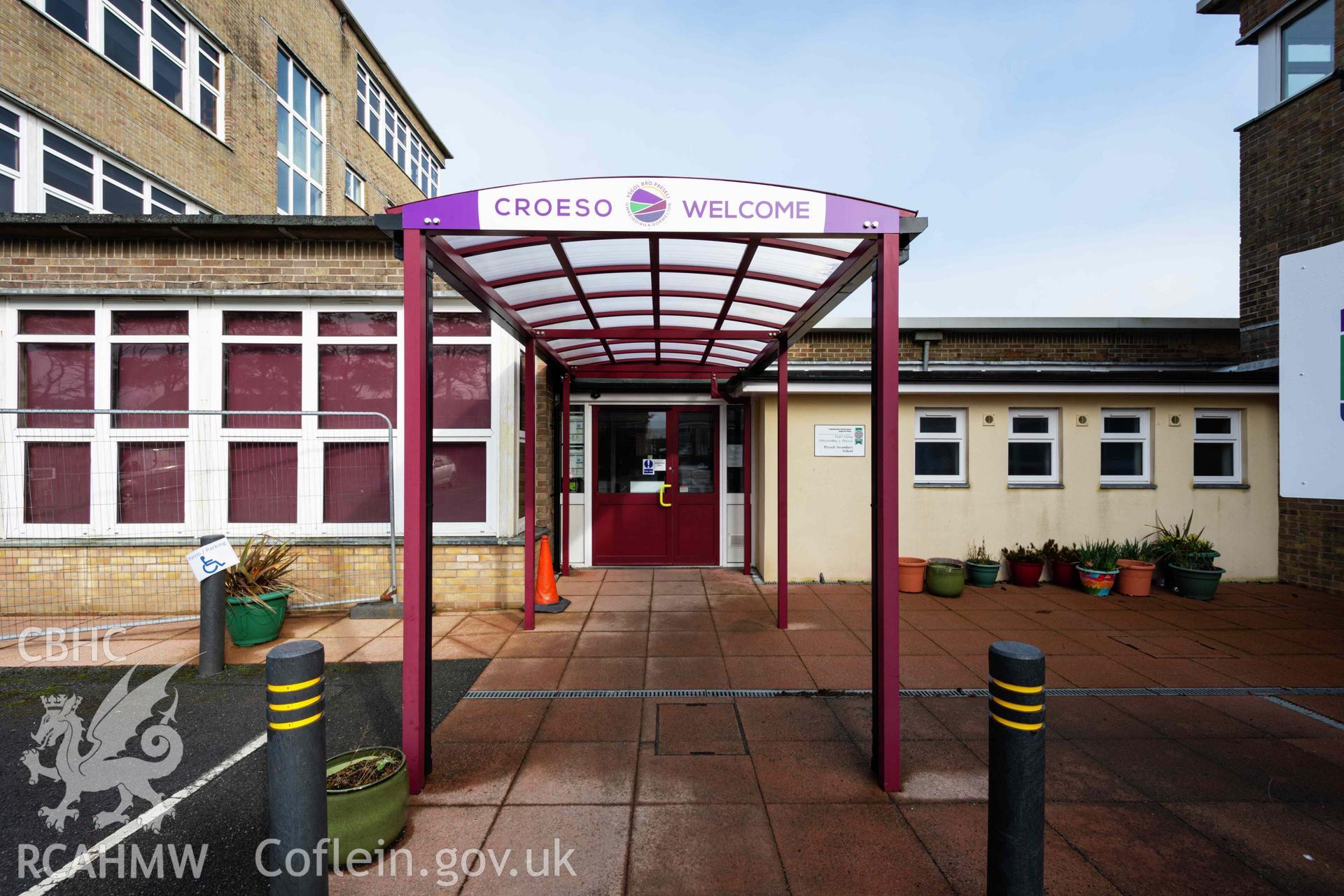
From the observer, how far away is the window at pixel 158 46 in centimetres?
999

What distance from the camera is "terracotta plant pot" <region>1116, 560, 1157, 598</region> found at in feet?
22.5

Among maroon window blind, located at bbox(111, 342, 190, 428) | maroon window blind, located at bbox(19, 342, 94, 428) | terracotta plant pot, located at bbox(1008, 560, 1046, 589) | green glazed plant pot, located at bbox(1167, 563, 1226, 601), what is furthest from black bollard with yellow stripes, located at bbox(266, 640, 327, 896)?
green glazed plant pot, located at bbox(1167, 563, 1226, 601)

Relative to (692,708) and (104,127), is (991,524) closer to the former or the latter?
(692,708)

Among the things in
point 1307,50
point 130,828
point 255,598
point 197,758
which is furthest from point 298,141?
point 1307,50

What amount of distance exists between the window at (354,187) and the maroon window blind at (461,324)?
1431cm

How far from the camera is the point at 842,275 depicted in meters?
3.58

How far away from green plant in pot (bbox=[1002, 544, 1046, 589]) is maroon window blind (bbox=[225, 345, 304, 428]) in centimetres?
884

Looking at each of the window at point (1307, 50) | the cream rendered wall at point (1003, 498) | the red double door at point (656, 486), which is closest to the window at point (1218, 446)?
the cream rendered wall at point (1003, 498)

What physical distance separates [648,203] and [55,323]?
24.6ft

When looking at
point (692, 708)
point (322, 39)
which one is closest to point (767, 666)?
point (692, 708)

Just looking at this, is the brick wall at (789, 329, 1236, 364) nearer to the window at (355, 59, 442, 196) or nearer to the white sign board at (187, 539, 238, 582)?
the white sign board at (187, 539, 238, 582)

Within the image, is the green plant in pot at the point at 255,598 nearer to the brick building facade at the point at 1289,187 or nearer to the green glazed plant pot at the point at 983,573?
the green glazed plant pot at the point at 983,573

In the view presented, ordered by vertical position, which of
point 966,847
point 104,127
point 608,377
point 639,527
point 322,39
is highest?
point 322,39

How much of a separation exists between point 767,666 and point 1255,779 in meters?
2.86
